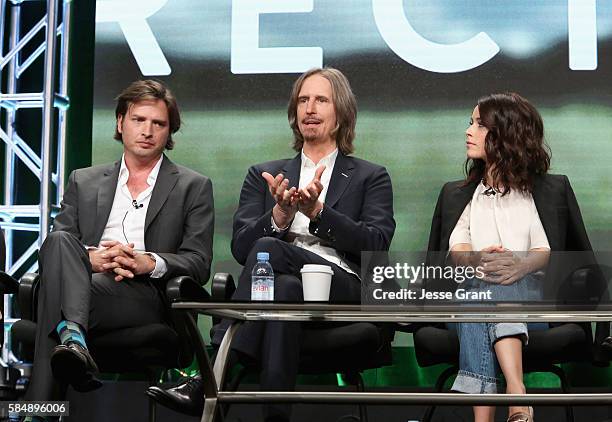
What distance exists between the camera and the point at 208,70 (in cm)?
493

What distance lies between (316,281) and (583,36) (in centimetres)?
219

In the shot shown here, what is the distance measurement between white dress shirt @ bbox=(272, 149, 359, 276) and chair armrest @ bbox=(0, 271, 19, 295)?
0.99 meters

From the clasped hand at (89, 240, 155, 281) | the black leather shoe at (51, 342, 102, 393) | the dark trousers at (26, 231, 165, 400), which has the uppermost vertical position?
the clasped hand at (89, 240, 155, 281)

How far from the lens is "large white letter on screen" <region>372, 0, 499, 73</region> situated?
15.7ft

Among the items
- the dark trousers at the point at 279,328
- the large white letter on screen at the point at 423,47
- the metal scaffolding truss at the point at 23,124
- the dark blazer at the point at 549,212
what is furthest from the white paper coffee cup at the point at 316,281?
the large white letter on screen at the point at 423,47

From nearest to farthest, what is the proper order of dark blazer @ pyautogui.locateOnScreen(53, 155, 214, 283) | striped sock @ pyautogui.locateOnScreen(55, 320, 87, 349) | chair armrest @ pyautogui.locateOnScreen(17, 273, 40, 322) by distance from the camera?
striped sock @ pyautogui.locateOnScreen(55, 320, 87, 349) < chair armrest @ pyautogui.locateOnScreen(17, 273, 40, 322) < dark blazer @ pyautogui.locateOnScreen(53, 155, 214, 283)

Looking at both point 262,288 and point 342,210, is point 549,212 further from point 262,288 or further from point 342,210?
point 262,288

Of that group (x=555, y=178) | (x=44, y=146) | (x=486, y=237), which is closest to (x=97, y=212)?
(x=44, y=146)

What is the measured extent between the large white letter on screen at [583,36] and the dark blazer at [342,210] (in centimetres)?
126

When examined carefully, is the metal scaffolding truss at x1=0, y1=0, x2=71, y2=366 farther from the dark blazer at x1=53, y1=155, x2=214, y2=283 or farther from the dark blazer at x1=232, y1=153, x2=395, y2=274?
the dark blazer at x1=232, y1=153, x2=395, y2=274

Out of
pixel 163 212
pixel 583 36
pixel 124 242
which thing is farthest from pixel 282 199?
pixel 583 36

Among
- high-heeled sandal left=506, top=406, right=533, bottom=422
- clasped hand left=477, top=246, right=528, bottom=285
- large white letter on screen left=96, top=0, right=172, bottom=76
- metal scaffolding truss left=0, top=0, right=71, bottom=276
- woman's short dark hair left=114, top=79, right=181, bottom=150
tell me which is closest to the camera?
clasped hand left=477, top=246, right=528, bottom=285

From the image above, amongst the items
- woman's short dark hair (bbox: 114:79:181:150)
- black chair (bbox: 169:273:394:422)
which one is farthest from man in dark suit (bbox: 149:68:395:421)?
woman's short dark hair (bbox: 114:79:181:150)

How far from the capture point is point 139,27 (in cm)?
498
